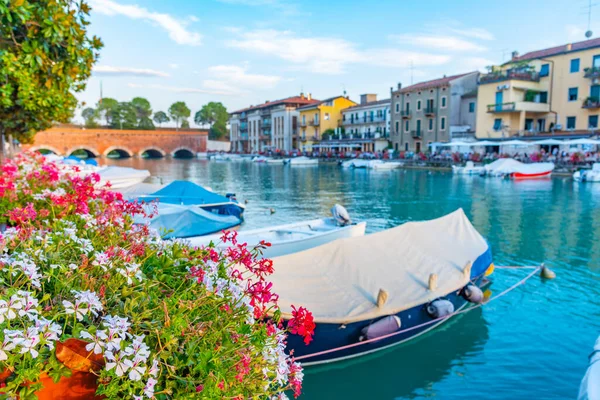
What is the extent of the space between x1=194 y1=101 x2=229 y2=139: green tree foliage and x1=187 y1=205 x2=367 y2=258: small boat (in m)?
110

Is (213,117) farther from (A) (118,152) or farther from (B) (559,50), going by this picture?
(B) (559,50)

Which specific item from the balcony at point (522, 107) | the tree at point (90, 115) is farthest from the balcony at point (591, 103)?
the tree at point (90, 115)

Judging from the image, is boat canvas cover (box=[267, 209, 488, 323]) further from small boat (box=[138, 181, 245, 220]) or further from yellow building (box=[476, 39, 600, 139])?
yellow building (box=[476, 39, 600, 139])

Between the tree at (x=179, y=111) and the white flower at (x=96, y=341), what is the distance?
424 feet

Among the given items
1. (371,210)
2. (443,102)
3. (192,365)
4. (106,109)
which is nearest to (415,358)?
(192,365)

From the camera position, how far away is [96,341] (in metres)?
1.78

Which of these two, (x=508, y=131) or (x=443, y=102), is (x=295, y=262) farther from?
(x=443, y=102)

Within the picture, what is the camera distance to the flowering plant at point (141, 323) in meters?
1.77

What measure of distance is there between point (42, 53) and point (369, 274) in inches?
257

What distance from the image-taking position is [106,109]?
11612 centimetres

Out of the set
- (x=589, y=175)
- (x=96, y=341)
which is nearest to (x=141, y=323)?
(x=96, y=341)

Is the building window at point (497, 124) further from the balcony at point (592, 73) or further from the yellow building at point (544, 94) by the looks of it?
the balcony at point (592, 73)

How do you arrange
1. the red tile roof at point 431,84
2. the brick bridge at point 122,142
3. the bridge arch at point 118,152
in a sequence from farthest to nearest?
1. the bridge arch at point 118,152
2. the brick bridge at point 122,142
3. the red tile roof at point 431,84

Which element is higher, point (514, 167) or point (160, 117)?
point (160, 117)
